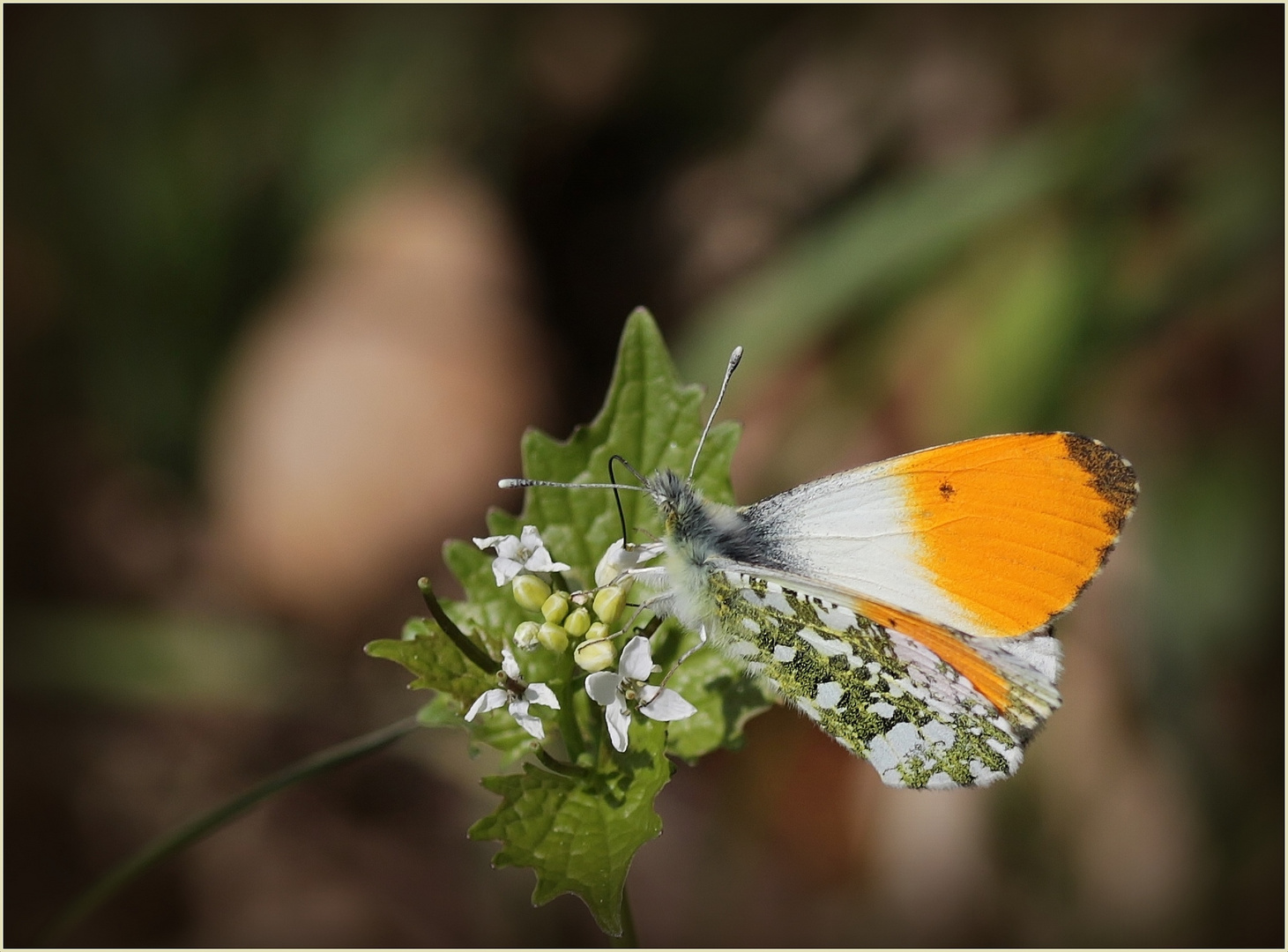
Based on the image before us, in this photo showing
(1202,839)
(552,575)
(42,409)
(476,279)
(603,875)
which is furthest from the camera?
(476,279)

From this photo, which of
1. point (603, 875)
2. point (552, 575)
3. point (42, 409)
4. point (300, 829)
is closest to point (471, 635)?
point (552, 575)

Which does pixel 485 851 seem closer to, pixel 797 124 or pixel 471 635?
pixel 471 635

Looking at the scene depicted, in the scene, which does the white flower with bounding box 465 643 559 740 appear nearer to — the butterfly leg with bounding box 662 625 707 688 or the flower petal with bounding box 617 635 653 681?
the flower petal with bounding box 617 635 653 681

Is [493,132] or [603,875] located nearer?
[603,875]

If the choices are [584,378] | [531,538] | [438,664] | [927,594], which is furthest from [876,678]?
[584,378]

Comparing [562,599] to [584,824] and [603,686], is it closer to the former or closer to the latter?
[603,686]

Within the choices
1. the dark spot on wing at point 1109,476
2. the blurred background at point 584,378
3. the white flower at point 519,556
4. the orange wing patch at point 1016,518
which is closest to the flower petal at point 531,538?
the white flower at point 519,556

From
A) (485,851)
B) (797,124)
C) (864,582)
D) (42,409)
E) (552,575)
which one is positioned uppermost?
(797,124)
